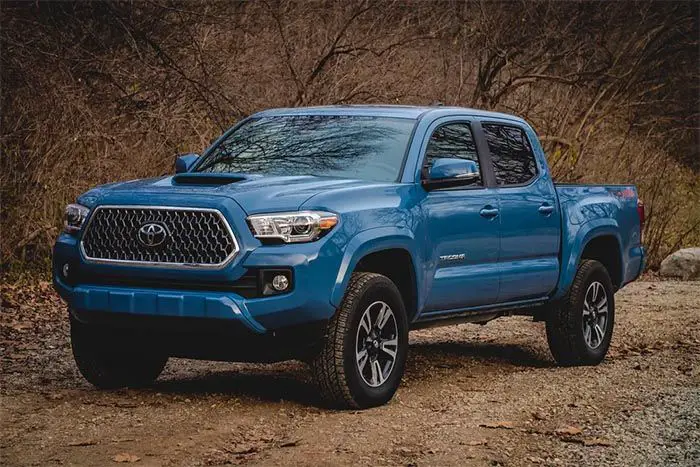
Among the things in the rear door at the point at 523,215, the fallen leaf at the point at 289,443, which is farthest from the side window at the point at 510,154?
the fallen leaf at the point at 289,443

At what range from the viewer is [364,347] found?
7.82m

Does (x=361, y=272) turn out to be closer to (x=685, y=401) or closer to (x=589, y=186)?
(x=685, y=401)

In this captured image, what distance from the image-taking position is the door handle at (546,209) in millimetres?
9716

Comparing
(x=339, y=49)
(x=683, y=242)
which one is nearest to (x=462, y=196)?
(x=339, y=49)

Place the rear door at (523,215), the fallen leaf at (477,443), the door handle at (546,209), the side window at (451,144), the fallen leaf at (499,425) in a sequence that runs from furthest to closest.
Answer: the door handle at (546,209) → the rear door at (523,215) → the side window at (451,144) → the fallen leaf at (499,425) → the fallen leaf at (477,443)

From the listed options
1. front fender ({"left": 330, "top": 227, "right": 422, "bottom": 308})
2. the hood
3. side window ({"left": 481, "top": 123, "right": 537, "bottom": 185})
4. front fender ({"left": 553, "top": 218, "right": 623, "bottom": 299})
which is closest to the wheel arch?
front fender ({"left": 330, "top": 227, "right": 422, "bottom": 308})

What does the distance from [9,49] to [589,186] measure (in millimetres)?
6862

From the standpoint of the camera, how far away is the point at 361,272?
7902 millimetres

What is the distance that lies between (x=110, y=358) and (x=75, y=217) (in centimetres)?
99

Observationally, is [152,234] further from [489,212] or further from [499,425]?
[489,212]

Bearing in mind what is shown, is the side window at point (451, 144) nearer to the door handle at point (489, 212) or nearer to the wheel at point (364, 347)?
the door handle at point (489, 212)

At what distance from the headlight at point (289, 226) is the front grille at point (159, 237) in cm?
16

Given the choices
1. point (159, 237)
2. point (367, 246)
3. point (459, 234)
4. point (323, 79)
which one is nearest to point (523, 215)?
point (459, 234)

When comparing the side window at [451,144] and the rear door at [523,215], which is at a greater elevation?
the side window at [451,144]
